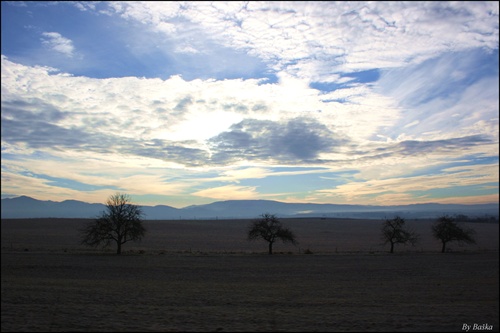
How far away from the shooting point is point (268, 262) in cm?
3594

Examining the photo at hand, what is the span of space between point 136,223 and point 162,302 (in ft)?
97.5

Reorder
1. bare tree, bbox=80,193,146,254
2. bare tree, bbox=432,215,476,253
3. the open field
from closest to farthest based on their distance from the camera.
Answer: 1. the open field
2. bare tree, bbox=80,193,146,254
3. bare tree, bbox=432,215,476,253

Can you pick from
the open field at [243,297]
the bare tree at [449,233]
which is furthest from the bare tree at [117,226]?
the bare tree at [449,233]

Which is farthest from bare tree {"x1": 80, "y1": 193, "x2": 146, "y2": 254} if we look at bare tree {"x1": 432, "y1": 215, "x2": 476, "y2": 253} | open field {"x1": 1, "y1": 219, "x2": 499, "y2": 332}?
bare tree {"x1": 432, "y1": 215, "x2": 476, "y2": 253}

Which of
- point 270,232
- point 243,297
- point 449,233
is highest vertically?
point 243,297

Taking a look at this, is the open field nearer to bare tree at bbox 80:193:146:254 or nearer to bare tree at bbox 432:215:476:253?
bare tree at bbox 80:193:146:254

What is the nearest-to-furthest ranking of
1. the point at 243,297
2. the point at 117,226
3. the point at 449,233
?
the point at 243,297
the point at 117,226
the point at 449,233

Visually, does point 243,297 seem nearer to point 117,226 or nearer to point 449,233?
point 117,226

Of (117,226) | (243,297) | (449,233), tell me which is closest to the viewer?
(243,297)

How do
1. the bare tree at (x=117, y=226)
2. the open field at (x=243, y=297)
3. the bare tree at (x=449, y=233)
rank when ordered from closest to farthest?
the open field at (x=243, y=297)
the bare tree at (x=117, y=226)
the bare tree at (x=449, y=233)

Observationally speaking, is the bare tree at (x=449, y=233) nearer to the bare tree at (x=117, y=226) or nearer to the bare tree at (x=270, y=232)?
the bare tree at (x=270, y=232)

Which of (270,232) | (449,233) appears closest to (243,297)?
(270,232)

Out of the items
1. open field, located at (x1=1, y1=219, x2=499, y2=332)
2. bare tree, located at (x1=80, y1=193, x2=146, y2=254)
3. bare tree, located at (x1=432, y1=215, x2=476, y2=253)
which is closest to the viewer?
open field, located at (x1=1, y1=219, x2=499, y2=332)

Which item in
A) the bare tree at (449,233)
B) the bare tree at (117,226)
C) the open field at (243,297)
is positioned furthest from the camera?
the bare tree at (449,233)
